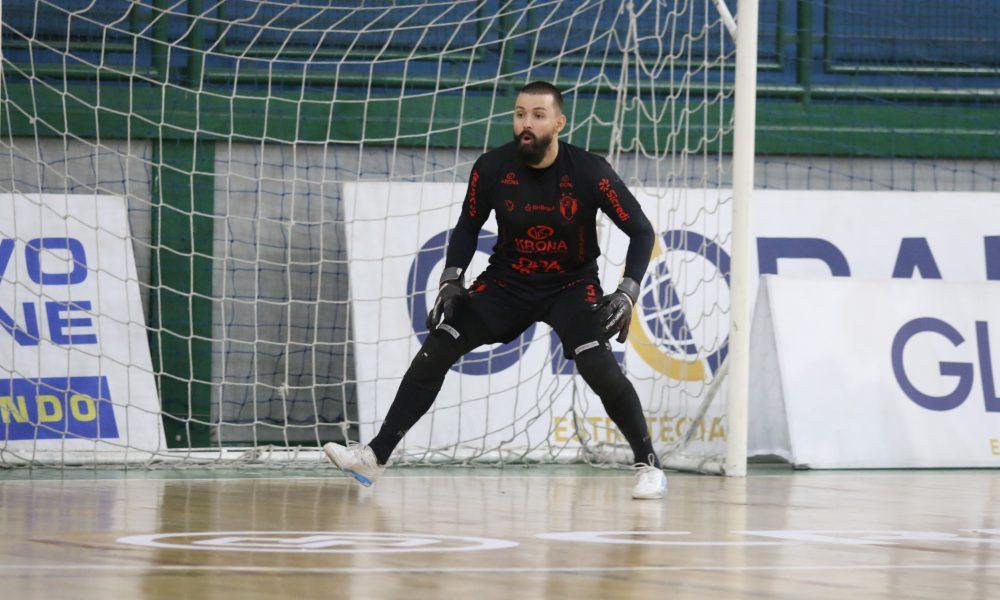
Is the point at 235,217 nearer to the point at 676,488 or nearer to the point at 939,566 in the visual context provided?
the point at 676,488

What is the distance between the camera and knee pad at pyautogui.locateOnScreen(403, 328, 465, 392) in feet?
21.1

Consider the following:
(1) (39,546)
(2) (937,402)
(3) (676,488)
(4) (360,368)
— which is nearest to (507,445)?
(4) (360,368)

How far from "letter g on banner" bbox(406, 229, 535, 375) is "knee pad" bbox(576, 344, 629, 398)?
2341 millimetres

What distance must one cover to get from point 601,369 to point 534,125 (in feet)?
3.44

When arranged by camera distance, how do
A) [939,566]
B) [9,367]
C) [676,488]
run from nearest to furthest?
[939,566] → [676,488] → [9,367]

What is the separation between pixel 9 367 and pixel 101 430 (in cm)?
59

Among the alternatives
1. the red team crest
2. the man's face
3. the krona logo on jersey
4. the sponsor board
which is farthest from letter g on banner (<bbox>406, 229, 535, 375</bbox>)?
the man's face

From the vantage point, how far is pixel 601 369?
20.6ft

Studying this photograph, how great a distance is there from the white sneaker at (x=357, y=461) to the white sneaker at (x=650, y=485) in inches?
44.3

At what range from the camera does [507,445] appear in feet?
28.5

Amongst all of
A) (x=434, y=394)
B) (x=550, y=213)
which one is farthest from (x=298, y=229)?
(x=550, y=213)

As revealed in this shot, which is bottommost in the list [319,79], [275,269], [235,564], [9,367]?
[235,564]

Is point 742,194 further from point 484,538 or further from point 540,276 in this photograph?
point 484,538

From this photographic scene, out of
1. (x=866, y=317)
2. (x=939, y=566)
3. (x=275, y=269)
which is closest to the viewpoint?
(x=939, y=566)
